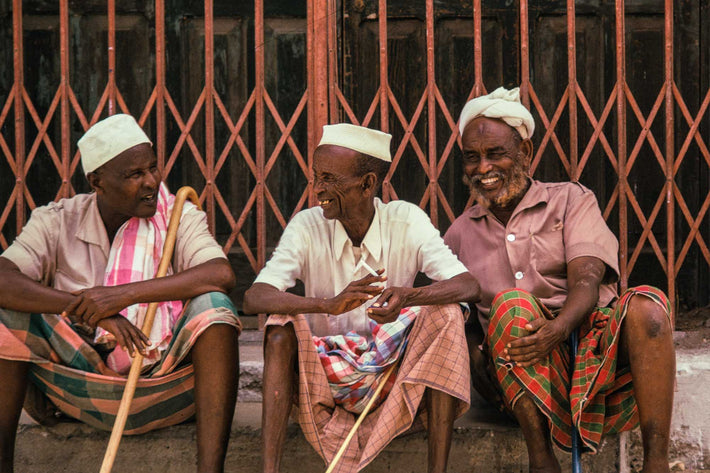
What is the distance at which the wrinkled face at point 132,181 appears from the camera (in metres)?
3.66

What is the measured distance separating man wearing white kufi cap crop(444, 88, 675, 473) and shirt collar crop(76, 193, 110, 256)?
1.37m

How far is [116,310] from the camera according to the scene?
344cm

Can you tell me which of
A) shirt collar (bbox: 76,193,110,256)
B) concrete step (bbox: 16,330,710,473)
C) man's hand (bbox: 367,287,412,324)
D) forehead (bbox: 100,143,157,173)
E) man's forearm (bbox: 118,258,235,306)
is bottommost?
concrete step (bbox: 16,330,710,473)

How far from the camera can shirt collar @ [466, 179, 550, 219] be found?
3.84m

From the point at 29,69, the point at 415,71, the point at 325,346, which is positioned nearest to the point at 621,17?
the point at 415,71

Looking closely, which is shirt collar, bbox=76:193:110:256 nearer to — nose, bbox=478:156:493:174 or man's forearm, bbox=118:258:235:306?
man's forearm, bbox=118:258:235:306

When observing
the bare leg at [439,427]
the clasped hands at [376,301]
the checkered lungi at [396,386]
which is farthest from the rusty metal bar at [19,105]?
the bare leg at [439,427]

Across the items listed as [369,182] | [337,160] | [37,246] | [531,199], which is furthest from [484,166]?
[37,246]

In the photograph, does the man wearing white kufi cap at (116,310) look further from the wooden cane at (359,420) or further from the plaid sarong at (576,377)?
the plaid sarong at (576,377)

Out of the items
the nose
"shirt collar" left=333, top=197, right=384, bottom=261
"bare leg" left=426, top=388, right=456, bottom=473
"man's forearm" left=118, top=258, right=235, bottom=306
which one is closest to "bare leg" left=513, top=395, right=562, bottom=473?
"bare leg" left=426, top=388, right=456, bottom=473

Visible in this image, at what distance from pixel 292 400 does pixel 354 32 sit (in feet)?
7.44

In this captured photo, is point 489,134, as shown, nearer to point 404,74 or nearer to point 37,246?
point 404,74

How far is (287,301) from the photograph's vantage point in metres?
3.34

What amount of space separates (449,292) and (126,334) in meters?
1.13
